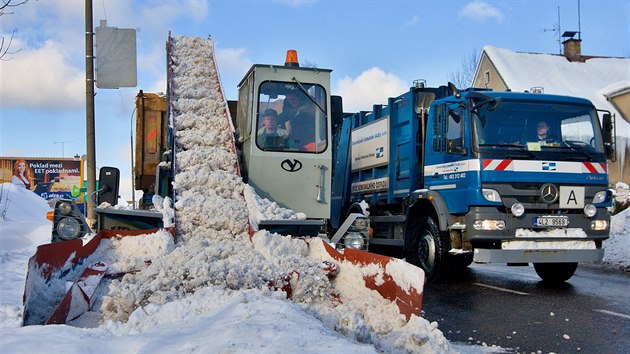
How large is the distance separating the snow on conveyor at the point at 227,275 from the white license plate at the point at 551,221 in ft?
14.8

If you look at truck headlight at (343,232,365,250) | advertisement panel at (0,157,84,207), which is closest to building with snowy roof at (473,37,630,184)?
truck headlight at (343,232,365,250)

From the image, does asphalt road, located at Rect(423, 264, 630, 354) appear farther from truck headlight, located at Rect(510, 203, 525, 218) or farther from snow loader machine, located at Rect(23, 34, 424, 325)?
snow loader machine, located at Rect(23, 34, 424, 325)

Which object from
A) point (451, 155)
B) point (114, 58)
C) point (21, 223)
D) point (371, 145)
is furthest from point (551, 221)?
point (21, 223)

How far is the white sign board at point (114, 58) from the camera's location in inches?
443

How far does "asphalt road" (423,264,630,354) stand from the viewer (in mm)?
5574

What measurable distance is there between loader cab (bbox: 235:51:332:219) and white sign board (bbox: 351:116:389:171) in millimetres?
4172

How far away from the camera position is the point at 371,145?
40.0 feet

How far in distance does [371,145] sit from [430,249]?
3156 mm

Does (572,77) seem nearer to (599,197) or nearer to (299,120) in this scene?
(599,197)

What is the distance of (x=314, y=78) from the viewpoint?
7547mm

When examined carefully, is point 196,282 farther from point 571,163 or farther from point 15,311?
point 571,163

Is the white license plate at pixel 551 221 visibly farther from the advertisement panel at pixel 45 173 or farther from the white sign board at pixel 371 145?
the advertisement panel at pixel 45 173

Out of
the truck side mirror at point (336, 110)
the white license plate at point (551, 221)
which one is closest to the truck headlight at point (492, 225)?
the white license plate at point (551, 221)

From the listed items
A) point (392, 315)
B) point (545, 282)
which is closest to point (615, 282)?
point (545, 282)
